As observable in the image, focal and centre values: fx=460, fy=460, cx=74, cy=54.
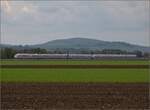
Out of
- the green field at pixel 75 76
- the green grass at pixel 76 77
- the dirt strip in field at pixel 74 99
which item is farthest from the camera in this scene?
the green field at pixel 75 76

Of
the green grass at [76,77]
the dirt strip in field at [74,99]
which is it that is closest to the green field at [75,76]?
the green grass at [76,77]

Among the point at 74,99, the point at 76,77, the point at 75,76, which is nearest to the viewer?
the point at 74,99

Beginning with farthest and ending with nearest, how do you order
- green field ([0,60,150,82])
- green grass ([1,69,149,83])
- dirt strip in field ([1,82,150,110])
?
green field ([0,60,150,82]) → green grass ([1,69,149,83]) → dirt strip in field ([1,82,150,110])

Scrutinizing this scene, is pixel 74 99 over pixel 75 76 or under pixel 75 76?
under

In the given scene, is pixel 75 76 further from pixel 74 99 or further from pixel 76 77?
pixel 74 99

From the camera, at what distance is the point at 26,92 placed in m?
27.1

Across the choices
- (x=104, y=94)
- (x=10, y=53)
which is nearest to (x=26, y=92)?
(x=104, y=94)

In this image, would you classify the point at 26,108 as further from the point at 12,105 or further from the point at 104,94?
the point at 104,94

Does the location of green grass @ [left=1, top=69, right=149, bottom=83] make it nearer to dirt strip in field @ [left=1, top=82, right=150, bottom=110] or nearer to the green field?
the green field

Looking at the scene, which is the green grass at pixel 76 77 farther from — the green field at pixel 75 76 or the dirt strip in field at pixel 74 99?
the dirt strip in field at pixel 74 99

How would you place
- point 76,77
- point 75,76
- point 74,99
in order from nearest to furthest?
1. point 74,99
2. point 76,77
3. point 75,76

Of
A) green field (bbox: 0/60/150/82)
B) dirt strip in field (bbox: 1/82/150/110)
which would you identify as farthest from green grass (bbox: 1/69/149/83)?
dirt strip in field (bbox: 1/82/150/110)

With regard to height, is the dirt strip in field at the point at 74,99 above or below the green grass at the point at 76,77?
below

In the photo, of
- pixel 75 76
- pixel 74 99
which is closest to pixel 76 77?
pixel 75 76
